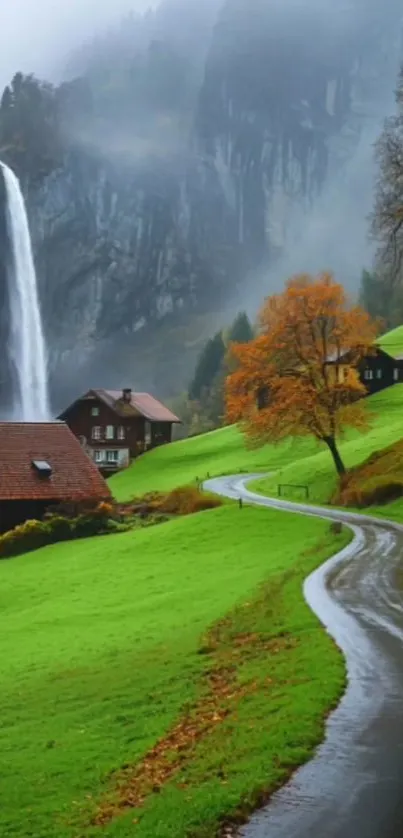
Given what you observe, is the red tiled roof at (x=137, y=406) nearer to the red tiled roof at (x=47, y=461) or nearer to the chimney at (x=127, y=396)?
the chimney at (x=127, y=396)

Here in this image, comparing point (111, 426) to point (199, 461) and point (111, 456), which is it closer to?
point (111, 456)

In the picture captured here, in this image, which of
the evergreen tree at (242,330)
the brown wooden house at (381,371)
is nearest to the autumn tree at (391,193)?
the brown wooden house at (381,371)

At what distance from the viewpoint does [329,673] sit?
1278cm

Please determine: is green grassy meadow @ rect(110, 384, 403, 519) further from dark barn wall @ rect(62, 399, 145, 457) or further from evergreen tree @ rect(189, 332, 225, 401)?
evergreen tree @ rect(189, 332, 225, 401)

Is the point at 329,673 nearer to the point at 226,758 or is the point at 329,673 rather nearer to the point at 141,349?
the point at 226,758

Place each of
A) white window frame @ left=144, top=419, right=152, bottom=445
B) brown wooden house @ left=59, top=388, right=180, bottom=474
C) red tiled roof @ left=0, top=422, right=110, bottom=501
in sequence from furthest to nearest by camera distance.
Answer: white window frame @ left=144, top=419, right=152, bottom=445 → brown wooden house @ left=59, top=388, right=180, bottom=474 → red tiled roof @ left=0, top=422, right=110, bottom=501

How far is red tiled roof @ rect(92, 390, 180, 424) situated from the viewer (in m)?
94.8

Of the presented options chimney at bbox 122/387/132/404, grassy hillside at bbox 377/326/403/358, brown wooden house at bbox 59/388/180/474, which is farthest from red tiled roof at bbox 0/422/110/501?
grassy hillside at bbox 377/326/403/358

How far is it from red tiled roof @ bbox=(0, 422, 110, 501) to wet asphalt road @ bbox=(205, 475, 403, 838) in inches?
1088

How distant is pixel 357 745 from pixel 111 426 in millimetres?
85351

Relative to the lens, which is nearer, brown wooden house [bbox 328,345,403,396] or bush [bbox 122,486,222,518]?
bush [bbox 122,486,222,518]

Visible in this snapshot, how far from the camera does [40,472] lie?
48.1 meters

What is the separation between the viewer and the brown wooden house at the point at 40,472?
152ft

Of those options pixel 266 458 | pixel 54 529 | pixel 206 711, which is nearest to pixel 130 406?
pixel 266 458
